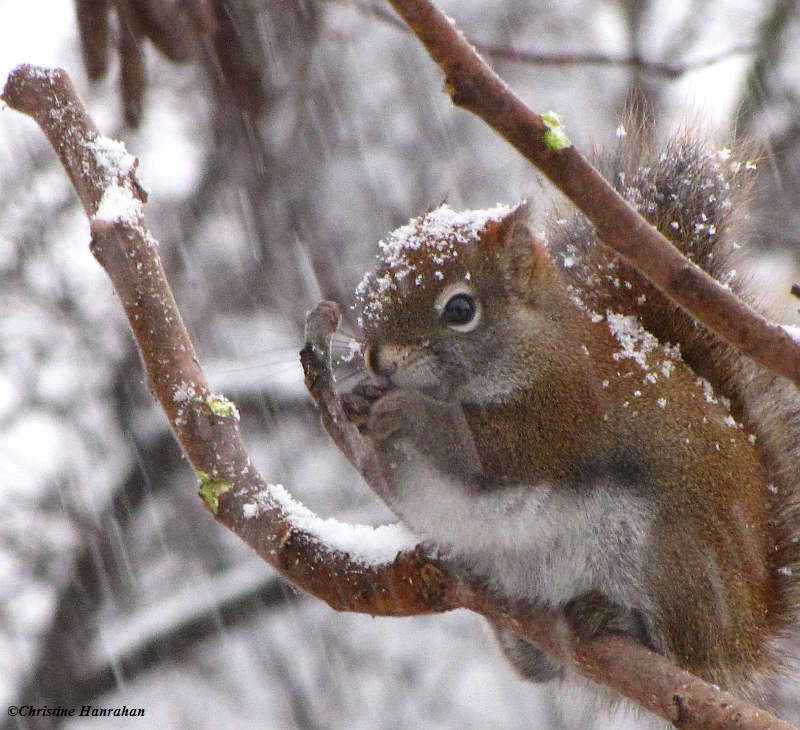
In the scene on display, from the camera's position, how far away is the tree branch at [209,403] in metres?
1.87

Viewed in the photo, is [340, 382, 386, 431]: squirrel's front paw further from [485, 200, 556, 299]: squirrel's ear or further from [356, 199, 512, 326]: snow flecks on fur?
[485, 200, 556, 299]: squirrel's ear

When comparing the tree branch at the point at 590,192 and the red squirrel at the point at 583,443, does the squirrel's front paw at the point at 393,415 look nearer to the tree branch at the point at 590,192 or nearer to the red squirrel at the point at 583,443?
the red squirrel at the point at 583,443

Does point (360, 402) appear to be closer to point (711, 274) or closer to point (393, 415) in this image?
point (393, 415)

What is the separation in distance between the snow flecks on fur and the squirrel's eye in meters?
0.06

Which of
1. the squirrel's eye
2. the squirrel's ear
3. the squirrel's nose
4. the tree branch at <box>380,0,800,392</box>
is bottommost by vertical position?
the tree branch at <box>380,0,800,392</box>

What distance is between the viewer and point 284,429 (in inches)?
215

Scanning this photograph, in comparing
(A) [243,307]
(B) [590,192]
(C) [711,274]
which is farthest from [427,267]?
(A) [243,307]

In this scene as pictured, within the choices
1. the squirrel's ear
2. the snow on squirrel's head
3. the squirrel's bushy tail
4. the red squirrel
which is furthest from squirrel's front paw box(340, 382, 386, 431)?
the squirrel's bushy tail

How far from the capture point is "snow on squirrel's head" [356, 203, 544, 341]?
6.89ft

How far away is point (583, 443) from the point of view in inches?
82.0

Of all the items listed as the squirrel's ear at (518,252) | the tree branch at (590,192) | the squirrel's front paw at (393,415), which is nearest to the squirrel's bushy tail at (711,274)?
the squirrel's ear at (518,252)

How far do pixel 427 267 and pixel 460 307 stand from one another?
11cm

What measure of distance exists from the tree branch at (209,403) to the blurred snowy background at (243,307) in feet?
5.94

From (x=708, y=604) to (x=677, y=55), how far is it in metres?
4.67
